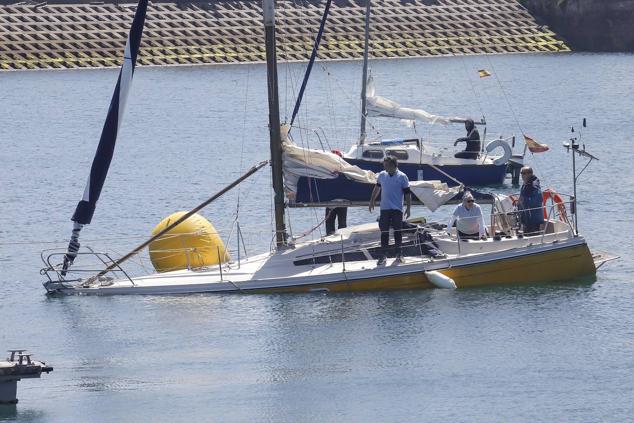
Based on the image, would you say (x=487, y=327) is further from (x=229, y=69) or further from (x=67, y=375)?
(x=229, y=69)

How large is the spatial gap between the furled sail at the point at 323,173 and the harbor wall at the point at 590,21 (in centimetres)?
8548

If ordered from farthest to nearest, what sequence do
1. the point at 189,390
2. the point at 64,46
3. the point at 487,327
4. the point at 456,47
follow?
the point at 456,47, the point at 64,46, the point at 487,327, the point at 189,390

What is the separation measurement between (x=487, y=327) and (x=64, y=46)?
237 feet

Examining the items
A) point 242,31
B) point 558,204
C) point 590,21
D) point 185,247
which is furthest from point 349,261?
point 590,21

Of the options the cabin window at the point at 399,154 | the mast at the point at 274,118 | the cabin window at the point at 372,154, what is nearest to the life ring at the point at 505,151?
the cabin window at the point at 399,154

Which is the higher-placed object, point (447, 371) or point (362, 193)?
point (362, 193)

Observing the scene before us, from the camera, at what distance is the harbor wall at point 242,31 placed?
93000 mm

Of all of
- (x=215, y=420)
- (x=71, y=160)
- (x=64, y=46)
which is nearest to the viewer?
(x=215, y=420)

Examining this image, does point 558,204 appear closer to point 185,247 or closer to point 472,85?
point 185,247

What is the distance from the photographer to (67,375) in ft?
74.9

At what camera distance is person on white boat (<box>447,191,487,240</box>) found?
90.2 feet

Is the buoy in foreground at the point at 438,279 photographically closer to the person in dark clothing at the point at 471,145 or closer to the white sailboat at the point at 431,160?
the white sailboat at the point at 431,160

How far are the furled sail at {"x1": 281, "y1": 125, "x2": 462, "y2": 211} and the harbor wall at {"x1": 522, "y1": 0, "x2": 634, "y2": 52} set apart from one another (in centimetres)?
8548

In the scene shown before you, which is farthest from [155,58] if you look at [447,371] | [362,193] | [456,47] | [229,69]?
[447,371]
